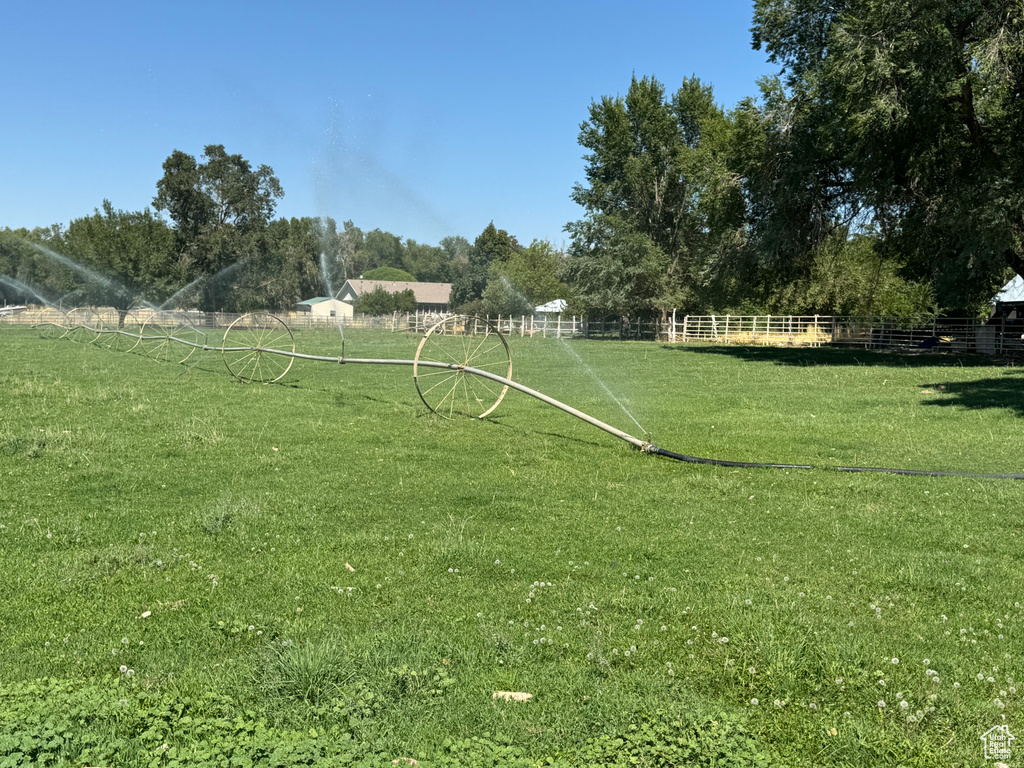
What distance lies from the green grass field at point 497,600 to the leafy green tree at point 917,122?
1895cm

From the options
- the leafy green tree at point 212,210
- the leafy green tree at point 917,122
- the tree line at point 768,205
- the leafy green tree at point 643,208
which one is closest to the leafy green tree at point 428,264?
the tree line at point 768,205

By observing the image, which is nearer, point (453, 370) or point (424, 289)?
point (453, 370)

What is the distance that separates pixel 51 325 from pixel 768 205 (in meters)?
48.2

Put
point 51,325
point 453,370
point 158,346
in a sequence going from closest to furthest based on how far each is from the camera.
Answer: point 453,370 < point 158,346 < point 51,325

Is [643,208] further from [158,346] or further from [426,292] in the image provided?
[426,292]

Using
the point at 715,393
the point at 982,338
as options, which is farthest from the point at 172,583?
the point at 982,338

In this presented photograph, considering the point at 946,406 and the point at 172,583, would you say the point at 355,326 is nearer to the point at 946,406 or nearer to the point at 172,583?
the point at 946,406

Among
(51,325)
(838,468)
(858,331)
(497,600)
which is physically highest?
(51,325)

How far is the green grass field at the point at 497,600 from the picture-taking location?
4023 millimetres

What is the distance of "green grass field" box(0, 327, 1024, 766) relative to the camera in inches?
158

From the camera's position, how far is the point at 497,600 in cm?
585

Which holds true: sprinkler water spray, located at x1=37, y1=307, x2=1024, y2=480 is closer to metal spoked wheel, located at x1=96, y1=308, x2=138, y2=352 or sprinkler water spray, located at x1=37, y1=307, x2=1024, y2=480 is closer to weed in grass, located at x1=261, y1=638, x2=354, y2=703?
metal spoked wheel, located at x1=96, y1=308, x2=138, y2=352

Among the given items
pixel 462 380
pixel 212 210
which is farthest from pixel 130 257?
pixel 462 380

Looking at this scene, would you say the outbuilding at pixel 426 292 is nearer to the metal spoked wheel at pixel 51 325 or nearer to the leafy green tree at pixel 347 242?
the metal spoked wheel at pixel 51 325
